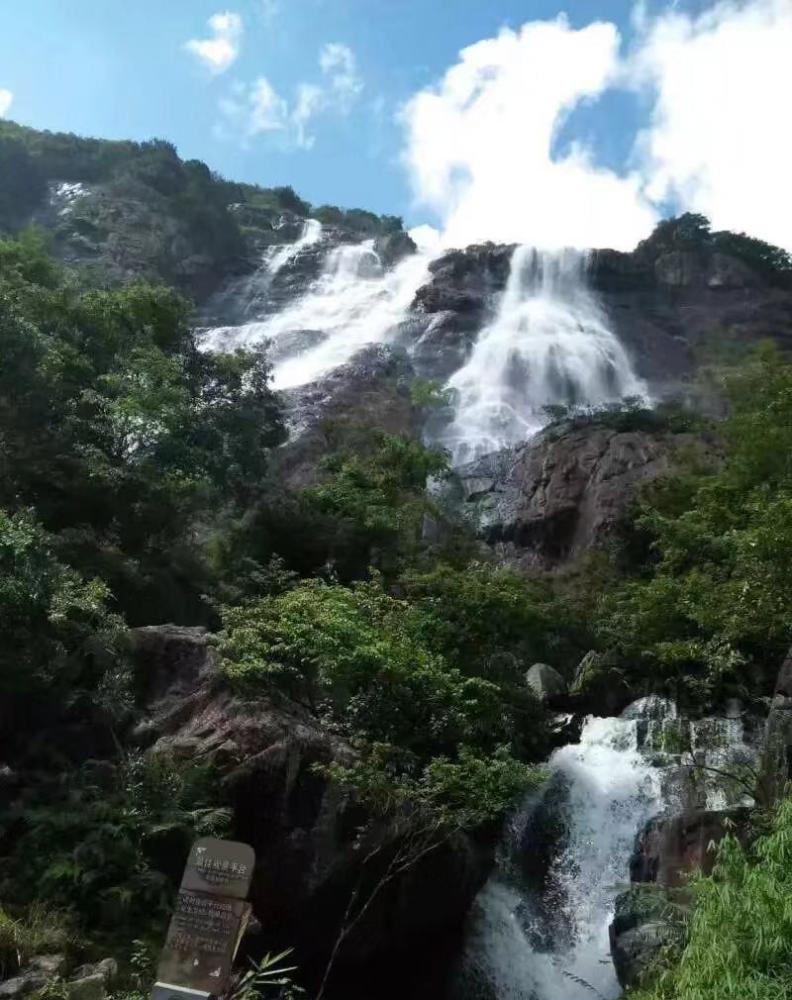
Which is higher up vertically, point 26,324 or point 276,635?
point 26,324

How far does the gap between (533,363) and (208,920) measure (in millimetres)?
38175

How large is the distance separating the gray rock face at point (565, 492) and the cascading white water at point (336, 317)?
1285 centimetres

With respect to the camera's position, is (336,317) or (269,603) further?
(336,317)

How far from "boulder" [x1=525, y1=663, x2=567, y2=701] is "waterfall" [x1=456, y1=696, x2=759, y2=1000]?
40.3 inches

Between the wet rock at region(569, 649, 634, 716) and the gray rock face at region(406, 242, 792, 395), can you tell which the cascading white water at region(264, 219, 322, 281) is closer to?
the gray rock face at region(406, 242, 792, 395)

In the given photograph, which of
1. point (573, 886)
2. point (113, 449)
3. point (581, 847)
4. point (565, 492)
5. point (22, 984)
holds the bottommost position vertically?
point (573, 886)

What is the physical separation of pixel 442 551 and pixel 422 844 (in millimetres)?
10661

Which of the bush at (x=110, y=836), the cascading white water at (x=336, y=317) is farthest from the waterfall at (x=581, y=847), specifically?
the cascading white water at (x=336, y=317)

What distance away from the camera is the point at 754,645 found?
16.7 m

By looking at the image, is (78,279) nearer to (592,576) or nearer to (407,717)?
(592,576)

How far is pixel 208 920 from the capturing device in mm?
6316

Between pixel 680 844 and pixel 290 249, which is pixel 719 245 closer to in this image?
pixel 290 249

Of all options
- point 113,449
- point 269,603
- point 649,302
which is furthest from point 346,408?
point 649,302

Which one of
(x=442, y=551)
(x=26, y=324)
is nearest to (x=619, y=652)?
(x=442, y=551)
